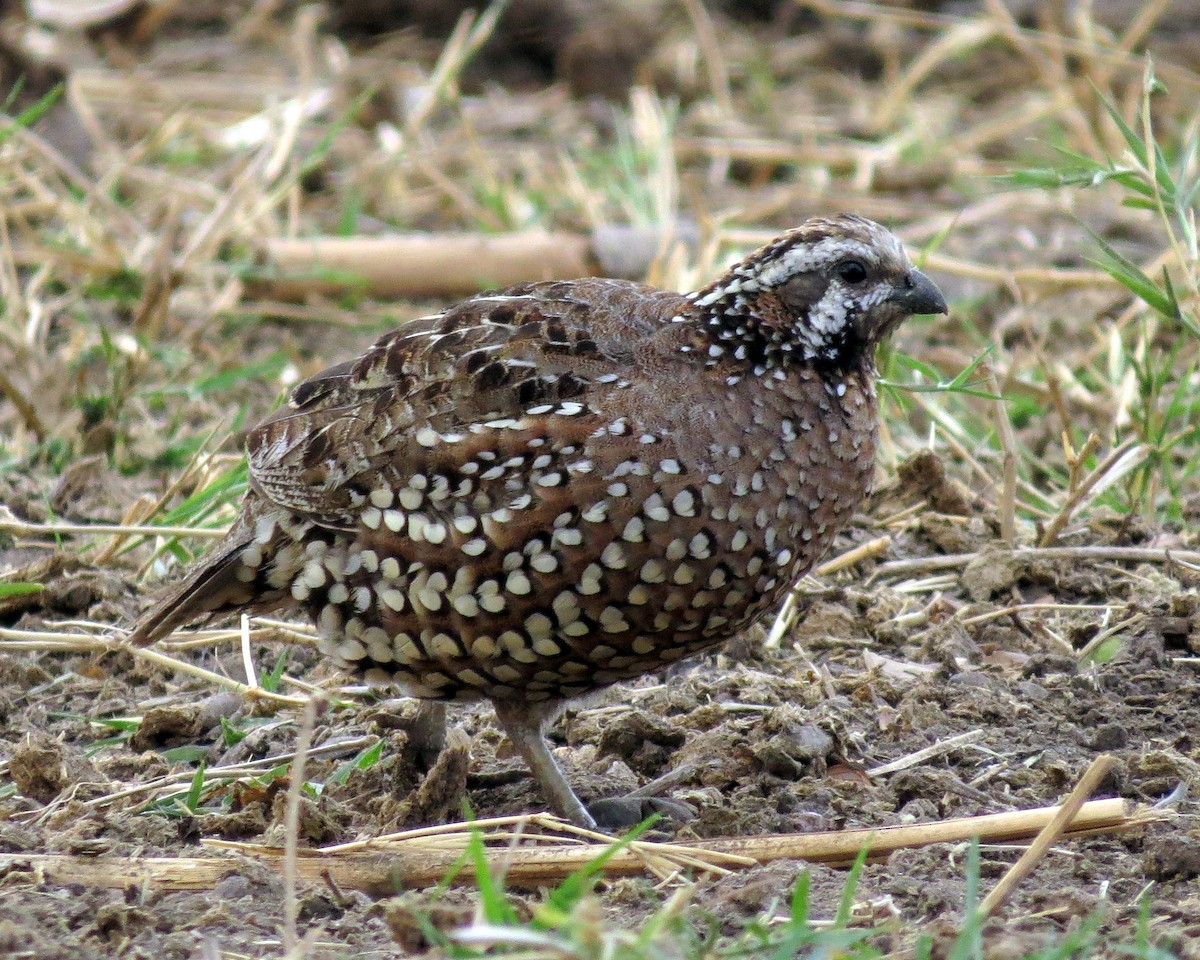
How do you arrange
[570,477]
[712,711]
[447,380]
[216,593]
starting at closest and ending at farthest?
[570,477] < [447,380] < [216,593] < [712,711]

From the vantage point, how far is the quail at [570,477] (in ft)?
12.2

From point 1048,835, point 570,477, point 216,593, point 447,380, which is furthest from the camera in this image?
point 216,593

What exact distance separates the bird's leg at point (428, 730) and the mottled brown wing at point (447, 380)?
1.90 ft

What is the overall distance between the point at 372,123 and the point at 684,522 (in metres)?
6.47

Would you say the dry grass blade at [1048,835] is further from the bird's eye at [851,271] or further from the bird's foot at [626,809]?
the bird's eye at [851,271]

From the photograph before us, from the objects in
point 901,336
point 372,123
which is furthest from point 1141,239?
point 372,123

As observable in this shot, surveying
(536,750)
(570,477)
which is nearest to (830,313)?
(570,477)

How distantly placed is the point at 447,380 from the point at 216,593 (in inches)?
31.6

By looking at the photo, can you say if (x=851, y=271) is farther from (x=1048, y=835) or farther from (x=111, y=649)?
(x=111, y=649)

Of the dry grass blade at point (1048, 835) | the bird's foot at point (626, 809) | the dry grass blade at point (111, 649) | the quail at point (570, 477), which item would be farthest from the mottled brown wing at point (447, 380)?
the dry grass blade at point (1048, 835)

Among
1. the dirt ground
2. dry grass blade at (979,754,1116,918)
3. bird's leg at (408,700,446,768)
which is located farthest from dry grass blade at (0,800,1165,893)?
bird's leg at (408,700,446,768)

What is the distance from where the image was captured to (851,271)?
398 cm

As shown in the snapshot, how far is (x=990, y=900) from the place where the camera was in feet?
9.82

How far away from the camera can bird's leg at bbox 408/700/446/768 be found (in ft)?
13.9
